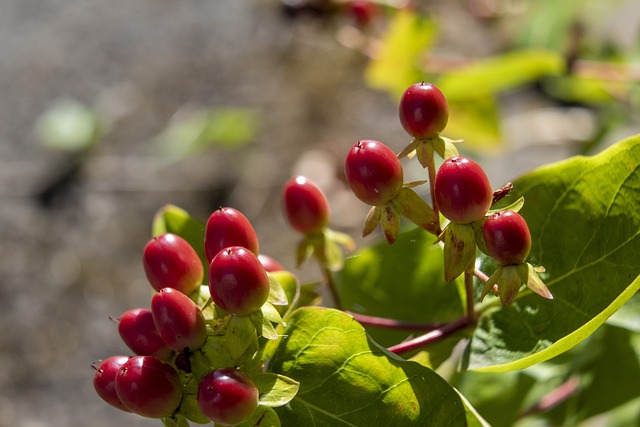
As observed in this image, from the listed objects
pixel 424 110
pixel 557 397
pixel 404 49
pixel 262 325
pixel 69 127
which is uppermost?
pixel 424 110

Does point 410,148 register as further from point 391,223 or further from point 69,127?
point 69,127

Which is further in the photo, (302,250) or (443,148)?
(302,250)

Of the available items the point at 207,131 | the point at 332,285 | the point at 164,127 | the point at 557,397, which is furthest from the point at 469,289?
the point at 164,127

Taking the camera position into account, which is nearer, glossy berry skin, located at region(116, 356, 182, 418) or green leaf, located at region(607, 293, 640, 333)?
glossy berry skin, located at region(116, 356, 182, 418)

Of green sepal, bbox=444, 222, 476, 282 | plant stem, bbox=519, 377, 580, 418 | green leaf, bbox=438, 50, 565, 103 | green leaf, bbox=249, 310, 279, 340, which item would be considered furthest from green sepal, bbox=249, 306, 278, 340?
green leaf, bbox=438, 50, 565, 103

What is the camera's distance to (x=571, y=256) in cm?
56

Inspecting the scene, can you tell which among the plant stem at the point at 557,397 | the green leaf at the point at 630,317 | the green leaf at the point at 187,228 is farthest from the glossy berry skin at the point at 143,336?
the plant stem at the point at 557,397

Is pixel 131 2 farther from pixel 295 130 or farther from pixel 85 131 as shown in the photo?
pixel 295 130

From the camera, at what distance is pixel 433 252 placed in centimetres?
65

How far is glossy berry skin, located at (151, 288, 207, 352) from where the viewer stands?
0.48 meters

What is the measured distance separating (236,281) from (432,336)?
0.16m

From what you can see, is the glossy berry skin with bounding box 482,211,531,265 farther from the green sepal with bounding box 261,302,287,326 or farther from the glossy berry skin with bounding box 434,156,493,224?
the green sepal with bounding box 261,302,287,326

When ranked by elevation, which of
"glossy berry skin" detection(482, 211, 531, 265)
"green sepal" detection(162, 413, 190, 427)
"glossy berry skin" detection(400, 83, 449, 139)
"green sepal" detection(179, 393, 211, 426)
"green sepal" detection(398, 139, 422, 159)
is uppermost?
"glossy berry skin" detection(400, 83, 449, 139)

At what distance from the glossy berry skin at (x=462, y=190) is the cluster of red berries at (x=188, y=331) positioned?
12cm
